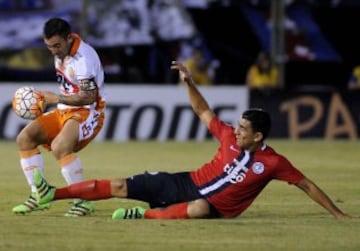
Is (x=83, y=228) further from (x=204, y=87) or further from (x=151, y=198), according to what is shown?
(x=204, y=87)

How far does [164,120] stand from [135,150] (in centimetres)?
294

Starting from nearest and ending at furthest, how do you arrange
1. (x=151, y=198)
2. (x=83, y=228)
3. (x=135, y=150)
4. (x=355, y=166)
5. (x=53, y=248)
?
(x=53, y=248) < (x=83, y=228) < (x=151, y=198) < (x=355, y=166) < (x=135, y=150)

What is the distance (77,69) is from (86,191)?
151cm

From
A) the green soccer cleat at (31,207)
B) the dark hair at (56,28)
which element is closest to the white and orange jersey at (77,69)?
the dark hair at (56,28)

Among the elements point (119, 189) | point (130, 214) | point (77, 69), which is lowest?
point (130, 214)

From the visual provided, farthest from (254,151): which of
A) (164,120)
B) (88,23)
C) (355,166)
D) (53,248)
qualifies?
(88,23)

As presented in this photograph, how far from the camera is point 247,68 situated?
29844mm

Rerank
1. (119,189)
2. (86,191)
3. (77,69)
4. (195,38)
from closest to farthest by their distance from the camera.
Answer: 1. (86,191)
2. (119,189)
3. (77,69)
4. (195,38)

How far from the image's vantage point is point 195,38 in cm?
2850

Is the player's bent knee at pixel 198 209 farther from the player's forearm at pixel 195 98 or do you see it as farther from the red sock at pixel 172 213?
the player's forearm at pixel 195 98

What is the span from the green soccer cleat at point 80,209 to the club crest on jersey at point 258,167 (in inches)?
73.5

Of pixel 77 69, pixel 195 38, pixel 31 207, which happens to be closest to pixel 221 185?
pixel 31 207

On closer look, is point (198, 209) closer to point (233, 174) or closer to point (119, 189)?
point (233, 174)

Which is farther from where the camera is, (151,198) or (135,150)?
(135,150)
